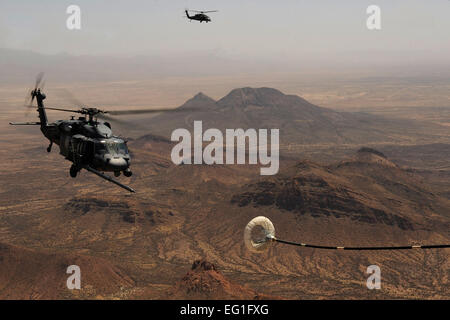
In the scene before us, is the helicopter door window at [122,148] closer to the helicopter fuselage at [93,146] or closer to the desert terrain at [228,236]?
the helicopter fuselage at [93,146]

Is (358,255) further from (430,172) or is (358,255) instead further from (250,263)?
(430,172)

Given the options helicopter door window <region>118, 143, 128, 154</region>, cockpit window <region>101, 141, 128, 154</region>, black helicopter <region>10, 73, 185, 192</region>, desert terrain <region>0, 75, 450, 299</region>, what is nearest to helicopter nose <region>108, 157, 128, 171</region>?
black helicopter <region>10, 73, 185, 192</region>

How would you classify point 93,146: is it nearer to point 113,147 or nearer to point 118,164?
point 113,147

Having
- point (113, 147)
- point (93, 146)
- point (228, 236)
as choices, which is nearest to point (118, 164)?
point (113, 147)

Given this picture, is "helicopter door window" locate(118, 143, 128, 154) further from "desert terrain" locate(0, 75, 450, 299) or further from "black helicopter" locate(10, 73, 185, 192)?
"desert terrain" locate(0, 75, 450, 299)

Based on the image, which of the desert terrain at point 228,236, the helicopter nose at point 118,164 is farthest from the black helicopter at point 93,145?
the desert terrain at point 228,236

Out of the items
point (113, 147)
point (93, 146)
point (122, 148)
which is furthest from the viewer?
point (122, 148)

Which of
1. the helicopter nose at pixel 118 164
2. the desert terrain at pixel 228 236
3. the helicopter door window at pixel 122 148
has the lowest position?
the desert terrain at pixel 228 236

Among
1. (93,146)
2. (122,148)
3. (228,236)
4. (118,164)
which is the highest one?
(93,146)
